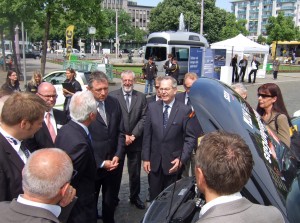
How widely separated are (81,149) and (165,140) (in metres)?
1.42

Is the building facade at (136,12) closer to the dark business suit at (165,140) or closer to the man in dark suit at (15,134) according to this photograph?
the dark business suit at (165,140)

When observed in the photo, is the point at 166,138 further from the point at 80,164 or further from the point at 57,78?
the point at 57,78

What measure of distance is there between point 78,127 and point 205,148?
64.3 inches

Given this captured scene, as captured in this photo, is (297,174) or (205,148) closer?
(205,148)

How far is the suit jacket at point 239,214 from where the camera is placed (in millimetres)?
1564

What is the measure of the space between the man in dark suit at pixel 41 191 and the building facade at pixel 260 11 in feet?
405

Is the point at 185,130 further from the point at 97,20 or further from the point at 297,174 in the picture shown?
the point at 97,20

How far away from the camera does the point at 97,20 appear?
18.8 meters

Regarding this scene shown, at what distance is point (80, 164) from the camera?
298 centimetres

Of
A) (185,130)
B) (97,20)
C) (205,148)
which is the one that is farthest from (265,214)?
(97,20)

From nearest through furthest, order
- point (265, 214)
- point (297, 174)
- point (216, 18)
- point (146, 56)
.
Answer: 1. point (265, 214)
2. point (297, 174)
3. point (146, 56)
4. point (216, 18)

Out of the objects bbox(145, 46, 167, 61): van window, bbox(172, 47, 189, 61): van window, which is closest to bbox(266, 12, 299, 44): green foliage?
bbox(172, 47, 189, 61): van window

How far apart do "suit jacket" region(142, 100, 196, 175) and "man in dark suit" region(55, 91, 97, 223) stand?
1.18 metres

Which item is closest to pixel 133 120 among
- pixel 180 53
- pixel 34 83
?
pixel 34 83
